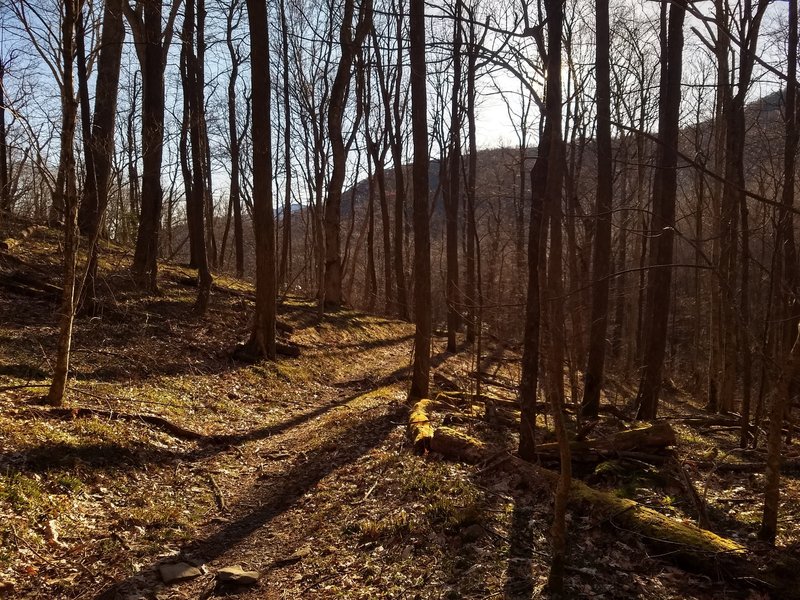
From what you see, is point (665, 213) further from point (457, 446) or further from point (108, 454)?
point (108, 454)

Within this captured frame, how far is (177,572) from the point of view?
467 cm

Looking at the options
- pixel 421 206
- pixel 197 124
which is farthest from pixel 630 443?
pixel 197 124

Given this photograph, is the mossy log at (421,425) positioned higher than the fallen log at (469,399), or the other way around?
the mossy log at (421,425)

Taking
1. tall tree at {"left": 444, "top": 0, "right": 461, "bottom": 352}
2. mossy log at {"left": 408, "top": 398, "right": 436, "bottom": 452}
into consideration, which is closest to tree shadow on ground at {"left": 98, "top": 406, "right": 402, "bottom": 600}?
mossy log at {"left": 408, "top": 398, "right": 436, "bottom": 452}

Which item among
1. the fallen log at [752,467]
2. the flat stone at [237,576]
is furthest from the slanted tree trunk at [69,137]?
the fallen log at [752,467]

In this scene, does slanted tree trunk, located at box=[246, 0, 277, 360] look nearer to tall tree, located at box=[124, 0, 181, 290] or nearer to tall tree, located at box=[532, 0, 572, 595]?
tall tree, located at box=[124, 0, 181, 290]

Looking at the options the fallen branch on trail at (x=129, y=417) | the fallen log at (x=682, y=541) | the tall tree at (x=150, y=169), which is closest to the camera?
the fallen log at (x=682, y=541)

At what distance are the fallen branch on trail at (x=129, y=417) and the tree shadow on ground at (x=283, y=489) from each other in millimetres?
1496

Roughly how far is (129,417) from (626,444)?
20.9 feet

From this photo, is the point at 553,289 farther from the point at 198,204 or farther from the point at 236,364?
the point at 198,204

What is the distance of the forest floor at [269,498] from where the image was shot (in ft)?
14.7

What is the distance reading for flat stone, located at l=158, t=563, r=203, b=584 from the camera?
15.0 feet

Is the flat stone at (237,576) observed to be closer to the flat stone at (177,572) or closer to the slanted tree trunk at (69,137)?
the flat stone at (177,572)

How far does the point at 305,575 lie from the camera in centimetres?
473
